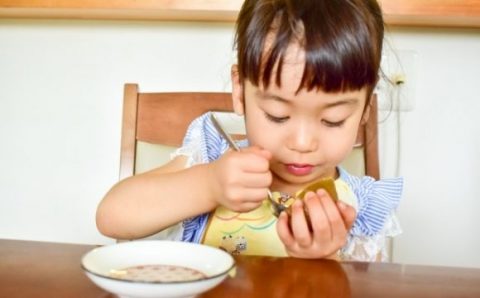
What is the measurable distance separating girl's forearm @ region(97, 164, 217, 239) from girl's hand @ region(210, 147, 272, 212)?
0.07m

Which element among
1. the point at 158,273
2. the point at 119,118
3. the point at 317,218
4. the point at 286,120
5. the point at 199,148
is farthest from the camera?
the point at 119,118

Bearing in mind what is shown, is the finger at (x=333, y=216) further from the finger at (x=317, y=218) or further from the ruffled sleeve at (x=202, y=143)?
the ruffled sleeve at (x=202, y=143)

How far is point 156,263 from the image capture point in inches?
21.1

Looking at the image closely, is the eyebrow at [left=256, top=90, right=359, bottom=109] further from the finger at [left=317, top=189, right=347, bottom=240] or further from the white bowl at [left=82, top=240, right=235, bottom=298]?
the white bowl at [left=82, top=240, right=235, bottom=298]

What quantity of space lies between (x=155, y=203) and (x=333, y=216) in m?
0.24

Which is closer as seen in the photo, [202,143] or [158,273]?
[158,273]

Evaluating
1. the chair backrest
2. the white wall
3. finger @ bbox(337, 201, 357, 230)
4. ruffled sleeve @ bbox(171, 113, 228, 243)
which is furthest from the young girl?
the white wall

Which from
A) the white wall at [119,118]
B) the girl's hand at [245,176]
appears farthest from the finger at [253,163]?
the white wall at [119,118]

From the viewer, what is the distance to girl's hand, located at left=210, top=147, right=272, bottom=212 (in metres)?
0.65

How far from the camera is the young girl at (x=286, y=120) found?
0.66m

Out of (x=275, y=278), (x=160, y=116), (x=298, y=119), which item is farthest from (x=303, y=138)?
(x=160, y=116)

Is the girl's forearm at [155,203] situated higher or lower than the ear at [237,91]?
lower

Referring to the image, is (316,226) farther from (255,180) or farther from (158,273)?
(158,273)

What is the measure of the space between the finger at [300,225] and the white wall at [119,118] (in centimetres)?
80
